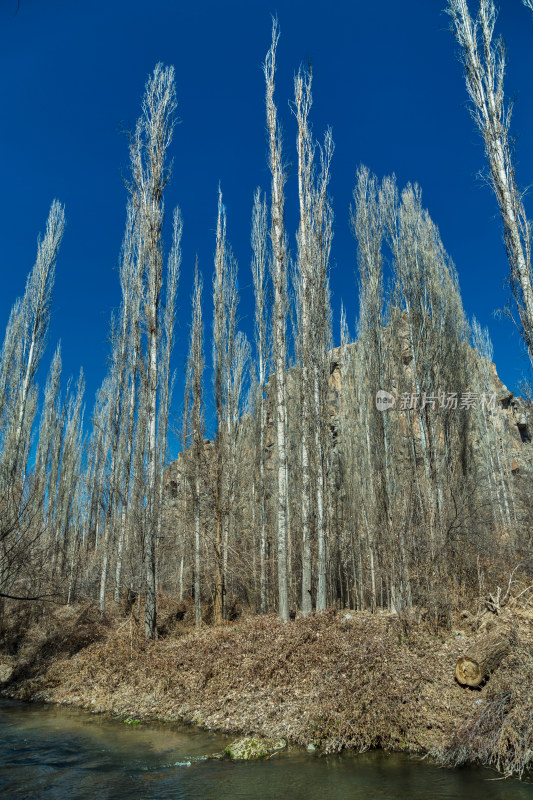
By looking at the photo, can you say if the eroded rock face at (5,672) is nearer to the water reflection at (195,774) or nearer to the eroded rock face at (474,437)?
the water reflection at (195,774)

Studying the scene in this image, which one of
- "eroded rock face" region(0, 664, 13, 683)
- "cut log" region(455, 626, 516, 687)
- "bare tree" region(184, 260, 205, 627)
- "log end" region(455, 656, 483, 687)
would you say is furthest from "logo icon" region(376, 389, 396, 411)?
"eroded rock face" region(0, 664, 13, 683)

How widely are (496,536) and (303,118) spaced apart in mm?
13069

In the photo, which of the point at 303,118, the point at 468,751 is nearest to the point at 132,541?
the point at 468,751

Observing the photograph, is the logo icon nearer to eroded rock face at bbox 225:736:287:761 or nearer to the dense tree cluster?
the dense tree cluster

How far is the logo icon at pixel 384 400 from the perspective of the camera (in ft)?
48.6

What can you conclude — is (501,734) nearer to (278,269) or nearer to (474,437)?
(278,269)

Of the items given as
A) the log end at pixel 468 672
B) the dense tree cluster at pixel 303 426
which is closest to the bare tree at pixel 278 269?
the dense tree cluster at pixel 303 426

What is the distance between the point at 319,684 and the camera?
7.41 meters

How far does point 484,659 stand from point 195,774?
13.6 feet

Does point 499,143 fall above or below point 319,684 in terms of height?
above

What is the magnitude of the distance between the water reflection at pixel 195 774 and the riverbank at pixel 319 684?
1.12ft

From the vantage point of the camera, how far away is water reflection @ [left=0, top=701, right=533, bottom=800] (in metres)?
5.04

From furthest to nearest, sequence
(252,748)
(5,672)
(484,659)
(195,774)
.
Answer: (5,672)
(484,659)
(252,748)
(195,774)

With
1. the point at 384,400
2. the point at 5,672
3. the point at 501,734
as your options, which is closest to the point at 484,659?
the point at 501,734
